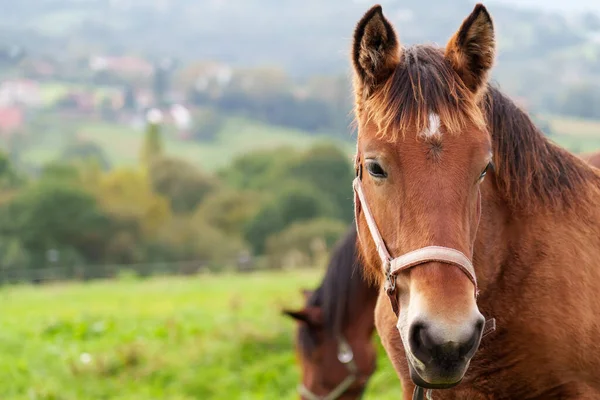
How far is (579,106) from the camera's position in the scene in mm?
23812

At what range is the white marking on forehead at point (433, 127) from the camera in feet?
8.79

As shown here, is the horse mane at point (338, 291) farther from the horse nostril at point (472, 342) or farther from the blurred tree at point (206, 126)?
the blurred tree at point (206, 126)

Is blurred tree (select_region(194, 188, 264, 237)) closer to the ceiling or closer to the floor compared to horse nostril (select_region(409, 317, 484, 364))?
closer to the floor

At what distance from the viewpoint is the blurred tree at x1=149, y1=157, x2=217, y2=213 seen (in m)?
48.6

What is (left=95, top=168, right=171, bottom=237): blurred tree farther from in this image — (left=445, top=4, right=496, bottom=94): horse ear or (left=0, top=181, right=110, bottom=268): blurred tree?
(left=445, top=4, right=496, bottom=94): horse ear

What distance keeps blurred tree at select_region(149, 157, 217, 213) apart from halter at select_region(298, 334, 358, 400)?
41721 millimetres

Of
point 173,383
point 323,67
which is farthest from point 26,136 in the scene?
point 173,383

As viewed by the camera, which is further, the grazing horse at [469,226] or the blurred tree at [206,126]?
the blurred tree at [206,126]

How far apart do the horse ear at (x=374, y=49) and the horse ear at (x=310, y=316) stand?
10.3ft

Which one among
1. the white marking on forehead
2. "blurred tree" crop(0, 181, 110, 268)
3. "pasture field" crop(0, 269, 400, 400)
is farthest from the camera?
"blurred tree" crop(0, 181, 110, 268)

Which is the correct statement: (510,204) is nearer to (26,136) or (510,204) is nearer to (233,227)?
(233,227)

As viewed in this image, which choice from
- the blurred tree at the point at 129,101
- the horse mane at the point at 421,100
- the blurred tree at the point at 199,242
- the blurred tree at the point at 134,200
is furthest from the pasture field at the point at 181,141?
the horse mane at the point at 421,100

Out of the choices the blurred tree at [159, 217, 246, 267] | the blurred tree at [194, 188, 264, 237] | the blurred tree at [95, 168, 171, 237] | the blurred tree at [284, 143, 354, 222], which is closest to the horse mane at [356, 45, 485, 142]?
the blurred tree at [159, 217, 246, 267]

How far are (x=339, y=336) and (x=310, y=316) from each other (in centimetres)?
30
